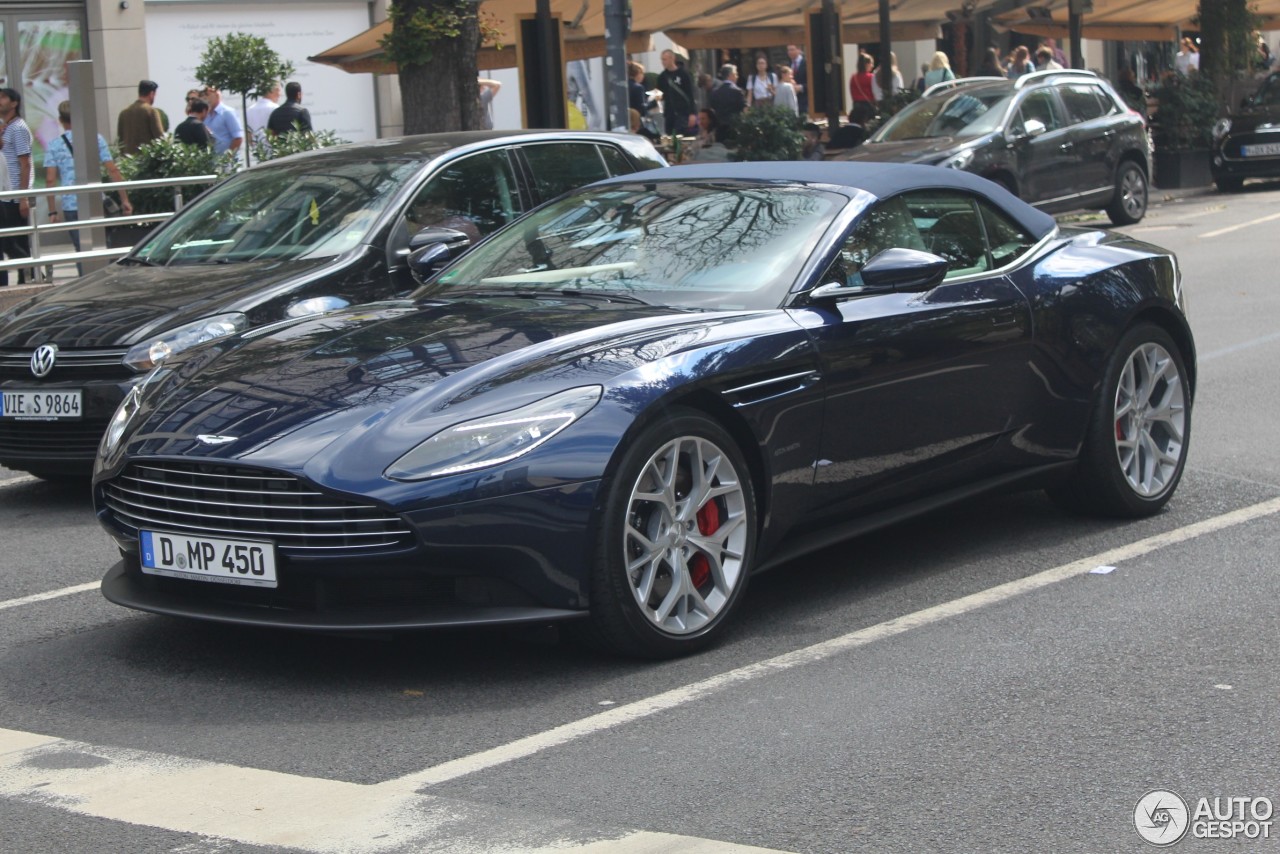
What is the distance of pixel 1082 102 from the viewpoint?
20.9m

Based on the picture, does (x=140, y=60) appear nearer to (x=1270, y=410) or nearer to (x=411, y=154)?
(x=411, y=154)

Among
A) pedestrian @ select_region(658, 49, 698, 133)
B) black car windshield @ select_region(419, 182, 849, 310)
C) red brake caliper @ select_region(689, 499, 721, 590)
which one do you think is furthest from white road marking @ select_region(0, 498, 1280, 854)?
pedestrian @ select_region(658, 49, 698, 133)

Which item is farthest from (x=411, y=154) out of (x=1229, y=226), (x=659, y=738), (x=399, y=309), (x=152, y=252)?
(x=1229, y=226)

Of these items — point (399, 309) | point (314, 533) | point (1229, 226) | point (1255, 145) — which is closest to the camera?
point (314, 533)

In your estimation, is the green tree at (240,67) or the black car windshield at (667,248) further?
the green tree at (240,67)

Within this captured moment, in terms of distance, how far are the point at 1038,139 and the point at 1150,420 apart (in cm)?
1328

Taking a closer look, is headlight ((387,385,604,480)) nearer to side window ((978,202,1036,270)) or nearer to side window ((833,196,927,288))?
side window ((833,196,927,288))

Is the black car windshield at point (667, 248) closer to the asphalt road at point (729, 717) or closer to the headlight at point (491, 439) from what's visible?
the headlight at point (491, 439)

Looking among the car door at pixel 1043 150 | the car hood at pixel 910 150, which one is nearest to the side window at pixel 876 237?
the car hood at pixel 910 150

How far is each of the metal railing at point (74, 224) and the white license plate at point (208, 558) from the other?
896 cm

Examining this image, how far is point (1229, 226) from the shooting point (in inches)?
798

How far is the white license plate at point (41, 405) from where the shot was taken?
7766 millimetres

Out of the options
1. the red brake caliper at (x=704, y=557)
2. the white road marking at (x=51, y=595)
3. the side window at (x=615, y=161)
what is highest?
the side window at (x=615, y=161)

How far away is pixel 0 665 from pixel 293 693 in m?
1.03
